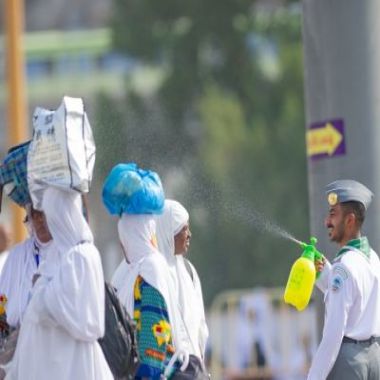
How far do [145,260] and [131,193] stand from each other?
36cm

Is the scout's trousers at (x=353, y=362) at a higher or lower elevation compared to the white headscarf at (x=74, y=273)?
lower

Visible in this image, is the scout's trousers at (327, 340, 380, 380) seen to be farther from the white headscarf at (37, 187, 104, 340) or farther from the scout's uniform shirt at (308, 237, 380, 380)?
the white headscarf at (37, 187, 104, 340)

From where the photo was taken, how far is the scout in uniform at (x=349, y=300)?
8781 millimetres

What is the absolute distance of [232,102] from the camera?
3183 cm

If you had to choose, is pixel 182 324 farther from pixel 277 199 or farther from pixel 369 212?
pixel 277 199

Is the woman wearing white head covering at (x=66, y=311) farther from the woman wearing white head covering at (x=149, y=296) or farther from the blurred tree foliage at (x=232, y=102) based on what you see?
the blurred tree foliage at (x=232, y=102)

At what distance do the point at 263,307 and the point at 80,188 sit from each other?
14.0 metres

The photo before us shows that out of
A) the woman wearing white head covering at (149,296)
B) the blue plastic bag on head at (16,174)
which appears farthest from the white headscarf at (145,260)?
the blue plastic bag on head at (16,174)

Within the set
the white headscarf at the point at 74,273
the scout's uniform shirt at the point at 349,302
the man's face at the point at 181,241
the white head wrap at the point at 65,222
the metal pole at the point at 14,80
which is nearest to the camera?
the white headscarf at the point at 74,273

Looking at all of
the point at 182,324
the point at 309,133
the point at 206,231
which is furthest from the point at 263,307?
the point at 182,324

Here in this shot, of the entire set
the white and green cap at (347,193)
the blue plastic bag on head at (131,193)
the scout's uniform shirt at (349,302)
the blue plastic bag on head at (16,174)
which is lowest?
the scout's uniform shirt at (349,302)

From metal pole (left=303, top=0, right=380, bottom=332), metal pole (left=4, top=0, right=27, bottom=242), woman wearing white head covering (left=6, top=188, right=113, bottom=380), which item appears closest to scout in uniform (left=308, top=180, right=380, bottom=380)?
metal pole (left=303, top=0, right=380, bottom=332)

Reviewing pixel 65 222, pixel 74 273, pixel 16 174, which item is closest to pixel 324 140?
pixel 16 174

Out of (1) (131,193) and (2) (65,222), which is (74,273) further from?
(1) (131,193)
